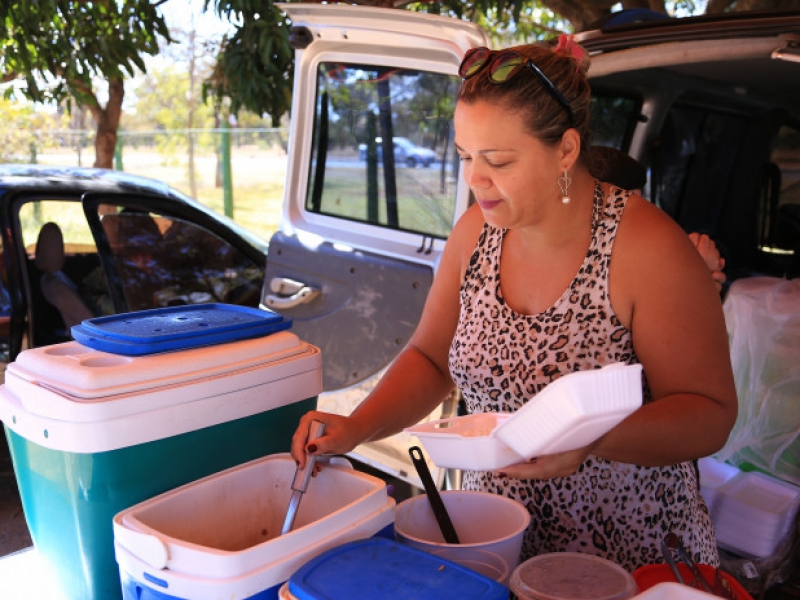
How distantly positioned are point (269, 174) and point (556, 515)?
1350cm

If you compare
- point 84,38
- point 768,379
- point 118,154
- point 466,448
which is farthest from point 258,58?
point 118,154

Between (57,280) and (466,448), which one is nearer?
(466,448)

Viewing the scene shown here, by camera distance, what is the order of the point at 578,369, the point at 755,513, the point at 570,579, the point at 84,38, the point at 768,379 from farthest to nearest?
1. the point at 84,38
2. the point at 768,379
3. the point at 755,513
4. the point at 578,369
5. the point at 570,579

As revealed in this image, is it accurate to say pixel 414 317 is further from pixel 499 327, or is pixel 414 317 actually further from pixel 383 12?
pixel 499 327

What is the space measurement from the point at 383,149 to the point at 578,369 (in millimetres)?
2113

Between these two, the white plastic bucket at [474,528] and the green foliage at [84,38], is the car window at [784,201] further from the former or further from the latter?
the green foliage at [84,38]

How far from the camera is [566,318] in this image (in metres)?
1.76

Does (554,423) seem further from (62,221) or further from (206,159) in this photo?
(206,159)

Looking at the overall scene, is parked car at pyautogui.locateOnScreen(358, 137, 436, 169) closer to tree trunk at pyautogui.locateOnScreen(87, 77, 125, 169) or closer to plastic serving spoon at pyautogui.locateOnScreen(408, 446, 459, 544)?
plastic serving spoon at pyautogui.locateOnScreen(408, 446, 459, 544)

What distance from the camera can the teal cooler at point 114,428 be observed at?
1441 millimetres

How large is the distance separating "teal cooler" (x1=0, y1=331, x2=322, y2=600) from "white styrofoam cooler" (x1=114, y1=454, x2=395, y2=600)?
71 mm

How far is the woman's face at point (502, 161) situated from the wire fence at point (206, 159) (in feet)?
40.1

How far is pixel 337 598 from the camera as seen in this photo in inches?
44.9

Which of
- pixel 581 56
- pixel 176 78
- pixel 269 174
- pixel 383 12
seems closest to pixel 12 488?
pixel 383 12
